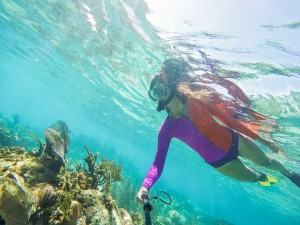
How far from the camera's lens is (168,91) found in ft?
22.2

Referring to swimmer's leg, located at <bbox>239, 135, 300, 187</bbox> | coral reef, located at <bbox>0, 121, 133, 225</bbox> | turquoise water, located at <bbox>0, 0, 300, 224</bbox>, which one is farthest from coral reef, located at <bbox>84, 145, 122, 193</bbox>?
turquoise water, located at <bbox>0, 0, 300, 224</bbox>

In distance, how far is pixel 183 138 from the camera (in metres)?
7.35

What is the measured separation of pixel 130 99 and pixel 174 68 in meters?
16.3

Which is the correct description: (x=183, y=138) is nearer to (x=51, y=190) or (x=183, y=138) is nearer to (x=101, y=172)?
(x=101, y=172)

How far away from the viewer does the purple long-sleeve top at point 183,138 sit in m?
6.37

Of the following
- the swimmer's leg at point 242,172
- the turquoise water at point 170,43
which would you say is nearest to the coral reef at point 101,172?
the swimmer's leg at point 242,172

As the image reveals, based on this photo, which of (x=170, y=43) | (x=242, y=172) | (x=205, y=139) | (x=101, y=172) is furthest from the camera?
(x=170, y=43)

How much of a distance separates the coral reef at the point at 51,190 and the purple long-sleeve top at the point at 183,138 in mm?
1454

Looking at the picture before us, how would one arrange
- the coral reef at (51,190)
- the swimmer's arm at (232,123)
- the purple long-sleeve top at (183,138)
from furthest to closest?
1. the swimmer's arm at (232,123)
2. the purple long-sleeve top at (183,138)
3. the coral reef at (51,190)

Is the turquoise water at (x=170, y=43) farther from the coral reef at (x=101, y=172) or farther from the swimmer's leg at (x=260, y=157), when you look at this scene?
the coral reef at (x=101, y=172)

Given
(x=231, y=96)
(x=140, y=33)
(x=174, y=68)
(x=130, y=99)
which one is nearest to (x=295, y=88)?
(x=231, y=96)

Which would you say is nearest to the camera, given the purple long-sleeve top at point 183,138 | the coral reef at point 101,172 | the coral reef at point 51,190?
the coral reef at point 51,190

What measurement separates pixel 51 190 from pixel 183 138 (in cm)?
428

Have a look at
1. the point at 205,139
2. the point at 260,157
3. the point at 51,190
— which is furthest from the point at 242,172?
the point at 51,190
